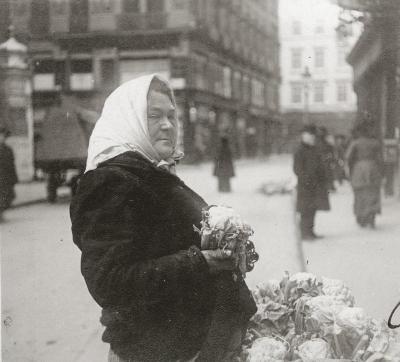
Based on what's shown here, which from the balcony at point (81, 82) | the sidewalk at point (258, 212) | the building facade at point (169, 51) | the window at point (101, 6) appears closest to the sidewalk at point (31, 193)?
the building facade at point (169, 51)

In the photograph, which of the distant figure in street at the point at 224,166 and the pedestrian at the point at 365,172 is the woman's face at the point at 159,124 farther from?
the pedestrian at the point at 365,172

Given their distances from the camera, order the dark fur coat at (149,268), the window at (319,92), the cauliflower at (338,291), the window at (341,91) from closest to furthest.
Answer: the dark fur coat at (149,268), the cauliflower at (338,291), the window at (319,92), the window at (341,91)

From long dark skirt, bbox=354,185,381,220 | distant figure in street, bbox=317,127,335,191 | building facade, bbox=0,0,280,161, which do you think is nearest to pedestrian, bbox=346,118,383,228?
long dark skirt, bbox=354,185,381,220

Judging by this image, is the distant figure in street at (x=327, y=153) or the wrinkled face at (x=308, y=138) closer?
the wrinkled face at (x=308, y=138)

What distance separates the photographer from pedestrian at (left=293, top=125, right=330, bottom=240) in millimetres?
2906

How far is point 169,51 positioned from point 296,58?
71 centimetres

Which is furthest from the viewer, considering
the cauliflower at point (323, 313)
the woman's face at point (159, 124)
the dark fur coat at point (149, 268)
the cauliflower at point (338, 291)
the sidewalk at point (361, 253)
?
the sidewalk at point (361, 253)

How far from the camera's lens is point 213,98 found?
3.22 meters

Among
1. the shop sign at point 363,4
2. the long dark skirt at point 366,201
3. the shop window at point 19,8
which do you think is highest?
the shop window at point 19,8

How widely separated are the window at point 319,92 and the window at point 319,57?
0.32 feet

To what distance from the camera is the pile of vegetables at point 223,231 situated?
4.78ft

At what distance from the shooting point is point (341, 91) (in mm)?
2809

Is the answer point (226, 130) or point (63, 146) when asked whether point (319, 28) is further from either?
point (63, 146)

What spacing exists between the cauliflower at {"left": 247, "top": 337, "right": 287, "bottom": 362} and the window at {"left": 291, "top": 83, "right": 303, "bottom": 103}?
1538 millimetres
